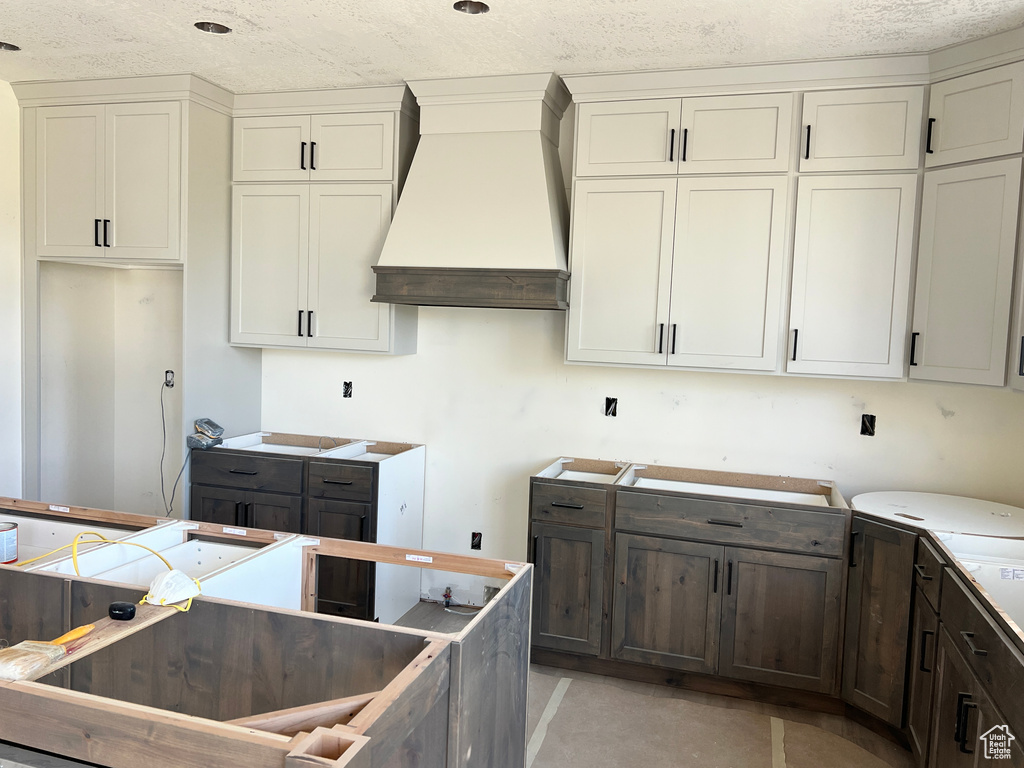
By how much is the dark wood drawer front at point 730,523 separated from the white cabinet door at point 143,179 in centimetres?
256

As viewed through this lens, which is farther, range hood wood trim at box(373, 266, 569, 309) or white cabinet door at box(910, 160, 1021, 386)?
range hood wood trim at box(373, 266, 569, 309)

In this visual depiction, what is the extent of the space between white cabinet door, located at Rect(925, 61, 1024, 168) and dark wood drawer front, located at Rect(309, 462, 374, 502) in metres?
2.77

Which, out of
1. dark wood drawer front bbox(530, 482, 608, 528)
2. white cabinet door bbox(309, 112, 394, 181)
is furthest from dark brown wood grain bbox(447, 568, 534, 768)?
white cabinet door bbox(309, 112, 394, 181)

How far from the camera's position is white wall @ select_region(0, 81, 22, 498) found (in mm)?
3834

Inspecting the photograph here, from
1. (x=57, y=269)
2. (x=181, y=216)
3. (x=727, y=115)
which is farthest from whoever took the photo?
(x=57, y=269)

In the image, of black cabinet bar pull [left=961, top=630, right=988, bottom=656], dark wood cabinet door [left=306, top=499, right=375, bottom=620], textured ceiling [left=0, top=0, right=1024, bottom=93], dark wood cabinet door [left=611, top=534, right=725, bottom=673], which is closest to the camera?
black cabinet bar pull [left=961, top=630, right=988, bottom=656]

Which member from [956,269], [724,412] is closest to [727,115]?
[956,269]

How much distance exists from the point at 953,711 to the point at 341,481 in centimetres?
259

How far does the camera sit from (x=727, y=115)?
3215 mm

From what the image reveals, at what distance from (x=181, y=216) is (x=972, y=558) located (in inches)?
144

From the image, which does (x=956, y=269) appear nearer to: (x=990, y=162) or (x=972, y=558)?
(x=990, y=162)

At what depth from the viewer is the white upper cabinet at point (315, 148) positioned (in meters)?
3.73

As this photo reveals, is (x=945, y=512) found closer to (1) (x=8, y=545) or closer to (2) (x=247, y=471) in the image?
(2) (x=247, y=471)

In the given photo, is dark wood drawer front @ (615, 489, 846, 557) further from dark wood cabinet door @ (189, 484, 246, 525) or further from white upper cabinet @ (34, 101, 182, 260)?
white upper cabinet @ (34, 101, 182, 260)
